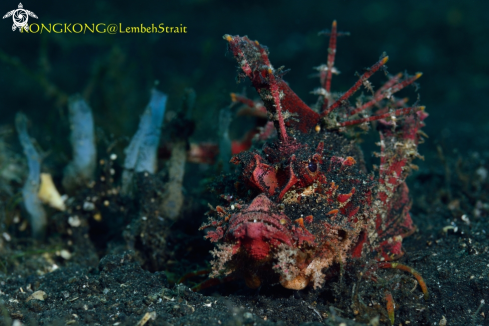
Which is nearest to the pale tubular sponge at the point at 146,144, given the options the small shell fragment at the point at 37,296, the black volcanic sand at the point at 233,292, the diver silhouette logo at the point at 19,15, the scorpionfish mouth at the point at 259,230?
the black volcanic sand at the point at 233,292

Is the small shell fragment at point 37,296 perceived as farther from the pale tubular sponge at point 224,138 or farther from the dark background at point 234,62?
the dark background at point 234,62

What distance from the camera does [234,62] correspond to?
9.35 metres

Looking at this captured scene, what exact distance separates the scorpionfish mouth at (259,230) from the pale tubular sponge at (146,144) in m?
2.80

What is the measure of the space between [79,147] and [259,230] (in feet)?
13.2

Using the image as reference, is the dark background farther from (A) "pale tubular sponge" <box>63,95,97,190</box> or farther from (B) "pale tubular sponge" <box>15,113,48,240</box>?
(B) "pale tubular sponge" <box>15,113,48,240</box>

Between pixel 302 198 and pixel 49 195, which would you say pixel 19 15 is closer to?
pixel 49 195

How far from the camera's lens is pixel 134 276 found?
3.11 m

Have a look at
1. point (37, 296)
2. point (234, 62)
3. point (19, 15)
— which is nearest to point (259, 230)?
point (37, 296)

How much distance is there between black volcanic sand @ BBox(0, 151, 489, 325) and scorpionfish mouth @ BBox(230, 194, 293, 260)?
444 millimetres

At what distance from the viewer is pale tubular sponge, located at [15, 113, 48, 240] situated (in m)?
4.88

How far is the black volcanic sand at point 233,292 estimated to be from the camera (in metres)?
2.49

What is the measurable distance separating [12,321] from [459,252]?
4121mm

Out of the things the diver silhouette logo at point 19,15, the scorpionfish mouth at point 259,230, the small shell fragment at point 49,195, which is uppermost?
the diver silhouette logo at point 19,15

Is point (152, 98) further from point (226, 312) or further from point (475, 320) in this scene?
point (475, 320)
